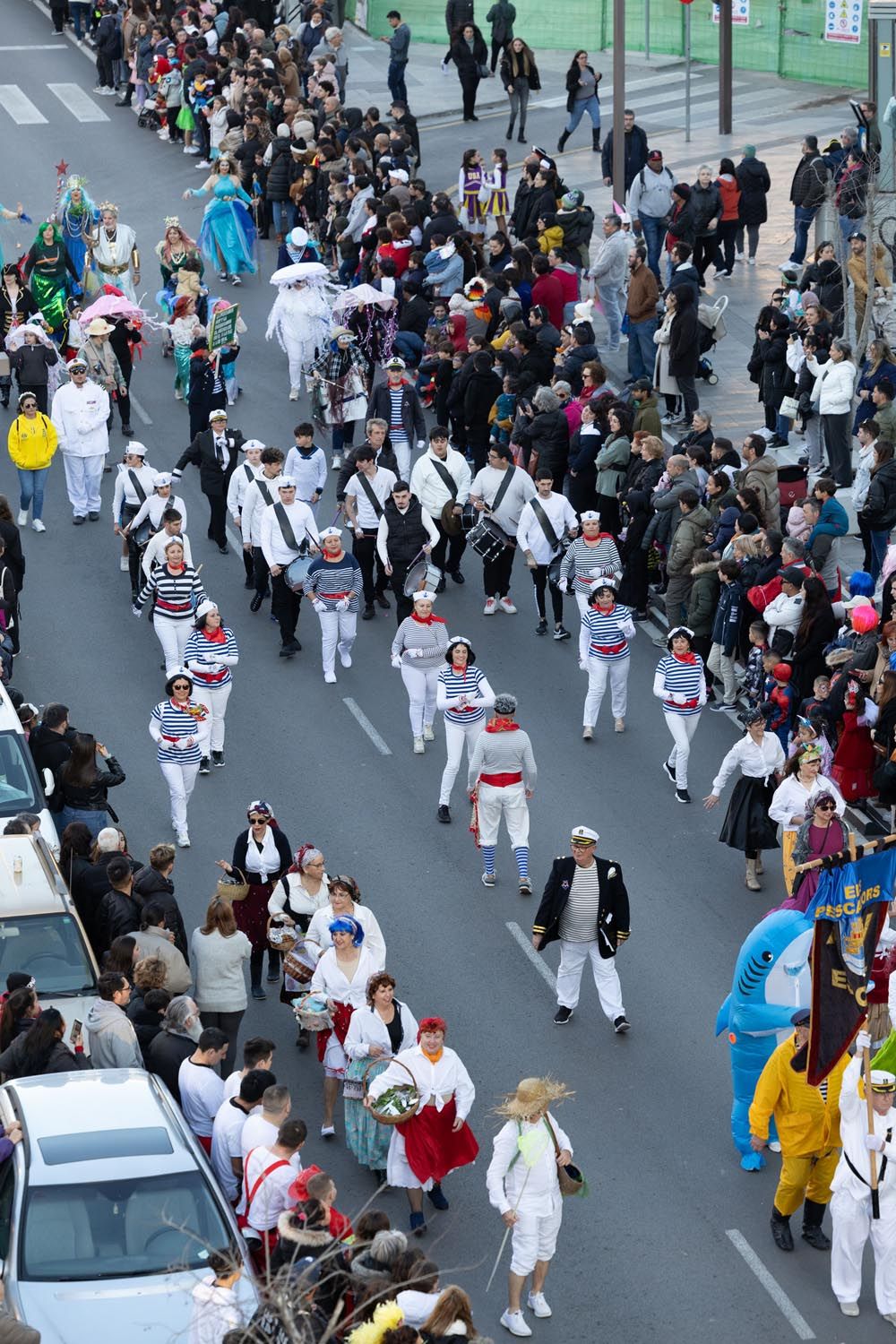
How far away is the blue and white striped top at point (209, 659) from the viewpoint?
59.8 ft

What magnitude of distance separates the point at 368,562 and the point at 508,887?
536cm

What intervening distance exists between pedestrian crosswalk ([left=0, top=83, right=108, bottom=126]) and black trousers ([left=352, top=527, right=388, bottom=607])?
2084 cm

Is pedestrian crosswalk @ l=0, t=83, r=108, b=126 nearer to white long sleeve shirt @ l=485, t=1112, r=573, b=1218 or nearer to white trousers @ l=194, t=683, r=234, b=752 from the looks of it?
white trousers @ l=194, t=683, r=234, b=752

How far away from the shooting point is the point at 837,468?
22.5m

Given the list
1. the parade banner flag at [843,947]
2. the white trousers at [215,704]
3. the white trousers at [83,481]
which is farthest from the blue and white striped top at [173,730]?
the white trousers at [83,481]

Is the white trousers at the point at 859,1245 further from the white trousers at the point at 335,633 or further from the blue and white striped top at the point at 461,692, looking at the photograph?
the white trousers at the point at 335,633

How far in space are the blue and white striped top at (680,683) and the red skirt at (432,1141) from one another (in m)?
5.54

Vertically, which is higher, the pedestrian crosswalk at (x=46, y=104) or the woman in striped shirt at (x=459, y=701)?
the woman in striped shirt at (x=459, y=701)

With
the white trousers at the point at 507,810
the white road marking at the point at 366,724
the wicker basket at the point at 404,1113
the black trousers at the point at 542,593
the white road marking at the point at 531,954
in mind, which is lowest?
the white road marking at the point at 366,724

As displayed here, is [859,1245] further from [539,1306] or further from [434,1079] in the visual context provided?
[434,1079]

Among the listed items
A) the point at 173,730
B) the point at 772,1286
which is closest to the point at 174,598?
the point at 173,730

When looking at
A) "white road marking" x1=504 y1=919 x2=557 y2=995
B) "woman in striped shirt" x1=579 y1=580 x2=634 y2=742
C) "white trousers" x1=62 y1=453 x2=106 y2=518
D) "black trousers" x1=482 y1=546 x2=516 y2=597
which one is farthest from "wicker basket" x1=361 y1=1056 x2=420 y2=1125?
"white trousers" x1=62 y1=453 x2=106 y2=518

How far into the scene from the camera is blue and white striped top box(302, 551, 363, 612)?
19734 millimetres

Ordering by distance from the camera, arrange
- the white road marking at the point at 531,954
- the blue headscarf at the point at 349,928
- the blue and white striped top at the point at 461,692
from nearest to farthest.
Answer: the blue headscarf at the point at 349,928 → the white road marking at the point at 531,954 → the blue and white striped top at the point at 461,692
